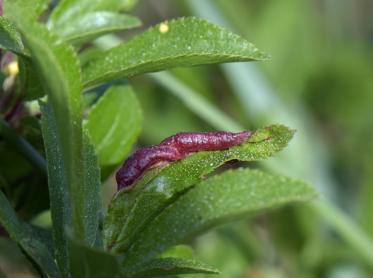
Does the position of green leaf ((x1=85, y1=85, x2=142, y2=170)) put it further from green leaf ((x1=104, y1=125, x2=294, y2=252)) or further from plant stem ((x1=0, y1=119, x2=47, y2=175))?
green leaf ((x1=104, y1=125, x2=294, y2=252))

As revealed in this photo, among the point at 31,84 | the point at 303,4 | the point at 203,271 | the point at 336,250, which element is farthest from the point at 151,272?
the point at 303,4

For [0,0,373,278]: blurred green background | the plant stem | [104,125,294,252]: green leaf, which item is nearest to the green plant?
[104,125,294,252]: green leaf

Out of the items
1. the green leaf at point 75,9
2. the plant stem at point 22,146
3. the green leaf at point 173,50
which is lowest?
the plant stem at point 22,146

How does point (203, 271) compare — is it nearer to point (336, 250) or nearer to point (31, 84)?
point (31, 84)

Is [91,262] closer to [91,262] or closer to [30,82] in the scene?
[91,262]

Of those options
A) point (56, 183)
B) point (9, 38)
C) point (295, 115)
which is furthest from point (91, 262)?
point (295, 115)

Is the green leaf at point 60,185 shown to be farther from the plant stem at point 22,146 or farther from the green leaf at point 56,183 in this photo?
the plant stem at point 22,146

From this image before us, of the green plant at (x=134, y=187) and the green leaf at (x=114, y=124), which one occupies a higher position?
the green leaf at (x=114, y=124)

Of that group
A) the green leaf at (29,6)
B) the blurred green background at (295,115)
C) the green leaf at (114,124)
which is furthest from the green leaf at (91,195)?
the blurred green background at (295,115)
